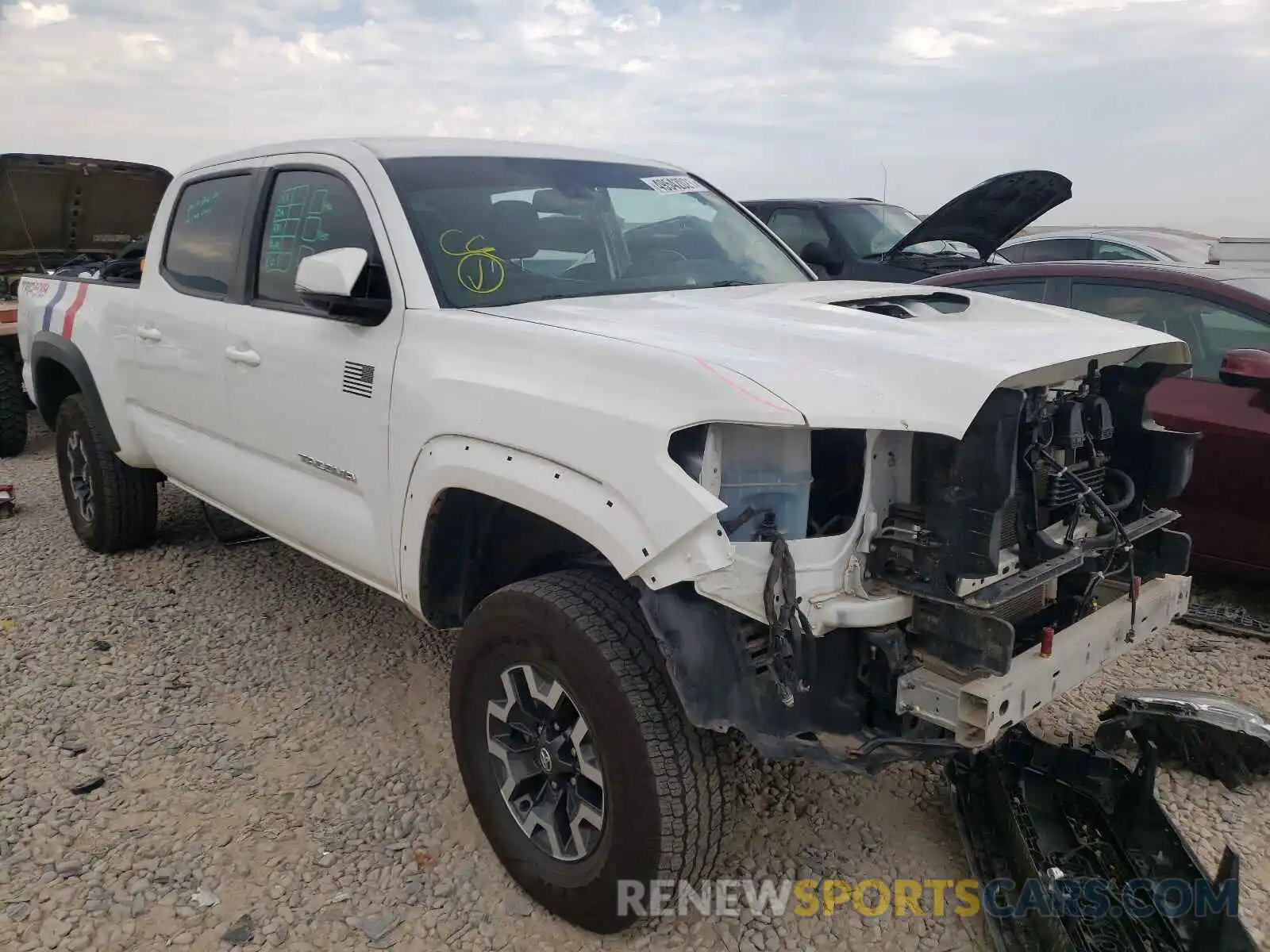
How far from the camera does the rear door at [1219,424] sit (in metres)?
3.93

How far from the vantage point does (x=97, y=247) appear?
27.9 ft

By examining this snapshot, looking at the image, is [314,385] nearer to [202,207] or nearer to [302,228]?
[302,228]

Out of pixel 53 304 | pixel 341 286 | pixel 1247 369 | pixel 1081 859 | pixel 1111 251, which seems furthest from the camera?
pixel 1111 251

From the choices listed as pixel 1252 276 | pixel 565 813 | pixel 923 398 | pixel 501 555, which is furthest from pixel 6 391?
pixel 1252 276

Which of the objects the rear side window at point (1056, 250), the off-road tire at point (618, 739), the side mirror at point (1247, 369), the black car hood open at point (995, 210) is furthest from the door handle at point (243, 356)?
the rear side window at point (1056, 250)

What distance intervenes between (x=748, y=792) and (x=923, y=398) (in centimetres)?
152

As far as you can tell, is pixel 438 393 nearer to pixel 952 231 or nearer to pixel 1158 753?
pixel 1158 753

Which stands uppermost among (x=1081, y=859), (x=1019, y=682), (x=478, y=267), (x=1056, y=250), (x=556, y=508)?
(x=478, y=267)

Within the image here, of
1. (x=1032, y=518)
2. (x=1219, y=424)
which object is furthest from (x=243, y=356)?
(x=1219, y=424)

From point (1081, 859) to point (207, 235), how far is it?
12.5 feet

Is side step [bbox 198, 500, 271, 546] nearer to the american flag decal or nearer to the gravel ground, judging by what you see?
the gravel ground

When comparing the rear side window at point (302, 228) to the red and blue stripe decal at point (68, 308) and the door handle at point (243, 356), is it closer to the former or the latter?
the door handle at point (243, 356)

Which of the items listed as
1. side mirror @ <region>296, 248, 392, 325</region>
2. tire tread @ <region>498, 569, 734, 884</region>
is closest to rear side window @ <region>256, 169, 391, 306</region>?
side mirror @ <region>296, 248, 392, 325</region>

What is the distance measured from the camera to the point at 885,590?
2168mm
